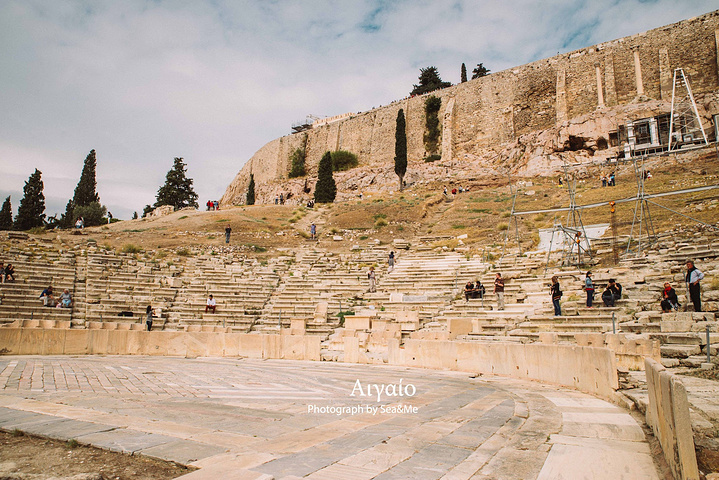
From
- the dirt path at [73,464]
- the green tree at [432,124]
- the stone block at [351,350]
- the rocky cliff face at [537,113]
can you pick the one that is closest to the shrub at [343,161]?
the rocky cliff face at [537,113]

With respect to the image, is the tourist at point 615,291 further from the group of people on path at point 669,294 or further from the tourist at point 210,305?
the tourist at point 210,305

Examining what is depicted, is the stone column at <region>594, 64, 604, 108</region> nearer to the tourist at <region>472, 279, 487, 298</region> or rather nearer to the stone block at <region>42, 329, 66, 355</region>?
the tourist at <region>472, 279, 487, 298</region>

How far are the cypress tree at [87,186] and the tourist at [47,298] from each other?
1296 inches

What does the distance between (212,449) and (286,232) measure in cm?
2935

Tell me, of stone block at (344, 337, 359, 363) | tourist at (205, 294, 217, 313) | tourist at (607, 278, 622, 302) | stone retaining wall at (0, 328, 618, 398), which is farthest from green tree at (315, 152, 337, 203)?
tourist at (607, 278, 622, 302)

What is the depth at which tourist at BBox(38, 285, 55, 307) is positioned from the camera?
16562mm

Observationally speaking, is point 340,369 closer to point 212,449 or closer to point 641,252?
point 212,449

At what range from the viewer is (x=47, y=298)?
54.4ft

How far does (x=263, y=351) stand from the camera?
500 inches

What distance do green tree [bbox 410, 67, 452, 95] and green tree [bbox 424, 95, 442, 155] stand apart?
10601 mm

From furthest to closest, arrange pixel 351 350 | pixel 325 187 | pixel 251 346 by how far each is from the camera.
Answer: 1. pixel 325 187
2. pixel 251 346
3. pixel 351 350

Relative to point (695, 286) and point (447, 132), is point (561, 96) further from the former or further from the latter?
point (695, 286)

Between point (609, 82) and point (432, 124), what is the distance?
19257 mm

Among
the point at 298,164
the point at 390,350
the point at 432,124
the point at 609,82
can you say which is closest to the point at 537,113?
the point at 609,82
